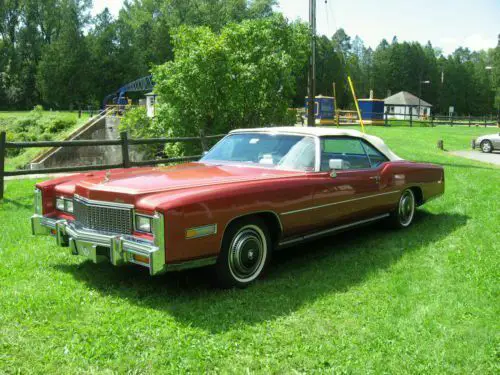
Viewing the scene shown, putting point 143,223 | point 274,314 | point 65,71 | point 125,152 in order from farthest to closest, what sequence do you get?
point 65,71
point 125,152
point 143,223
point 274,314

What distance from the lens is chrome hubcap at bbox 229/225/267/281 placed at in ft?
14.8

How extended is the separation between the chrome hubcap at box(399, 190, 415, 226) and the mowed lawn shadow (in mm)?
486

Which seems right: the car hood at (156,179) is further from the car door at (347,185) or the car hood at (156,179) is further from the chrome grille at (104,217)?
the car door at (347,185)

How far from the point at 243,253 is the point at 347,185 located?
1697 millimetres

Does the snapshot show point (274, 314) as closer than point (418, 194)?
Yes

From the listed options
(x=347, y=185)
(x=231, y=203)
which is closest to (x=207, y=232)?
(x=231, y=203)

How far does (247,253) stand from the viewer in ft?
15.1

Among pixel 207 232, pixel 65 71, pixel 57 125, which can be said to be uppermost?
pixel 65 71

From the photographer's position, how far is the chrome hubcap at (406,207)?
22.5ft

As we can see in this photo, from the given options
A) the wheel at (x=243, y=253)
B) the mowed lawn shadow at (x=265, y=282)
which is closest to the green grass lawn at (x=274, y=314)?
the mowed lawn shadow at (x=265, y=282)

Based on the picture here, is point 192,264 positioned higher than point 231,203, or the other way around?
point 231,203

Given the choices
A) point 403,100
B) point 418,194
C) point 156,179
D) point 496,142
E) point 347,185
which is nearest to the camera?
point 156,179

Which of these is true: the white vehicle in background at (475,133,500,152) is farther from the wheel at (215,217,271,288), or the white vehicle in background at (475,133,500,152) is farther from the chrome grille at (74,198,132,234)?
the chrome grille at (74,198,132,234)

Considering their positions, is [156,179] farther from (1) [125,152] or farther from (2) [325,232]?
(1) [125,152]
